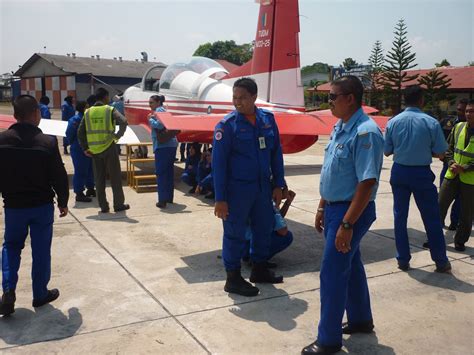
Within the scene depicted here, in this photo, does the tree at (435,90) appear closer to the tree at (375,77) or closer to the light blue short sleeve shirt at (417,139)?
the tree at (375,77)

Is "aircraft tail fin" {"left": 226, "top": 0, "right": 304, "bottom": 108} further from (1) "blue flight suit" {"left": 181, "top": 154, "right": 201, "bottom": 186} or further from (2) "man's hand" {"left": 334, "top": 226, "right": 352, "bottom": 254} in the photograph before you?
(2) "man's hand" {"left": 334, "top": 226, "right": 352, "bottom": 254}

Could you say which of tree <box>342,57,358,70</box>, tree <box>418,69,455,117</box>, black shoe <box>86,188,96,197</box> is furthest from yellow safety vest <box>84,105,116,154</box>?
tree <box>342,57,358,70</box>

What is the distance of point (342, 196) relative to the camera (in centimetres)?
296

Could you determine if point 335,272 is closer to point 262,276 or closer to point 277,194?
point 277,194

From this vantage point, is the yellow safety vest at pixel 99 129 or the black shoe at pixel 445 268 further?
the yellow safety vest at pixel 99 129

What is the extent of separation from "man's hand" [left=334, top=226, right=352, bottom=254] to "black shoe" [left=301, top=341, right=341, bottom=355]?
719 mm

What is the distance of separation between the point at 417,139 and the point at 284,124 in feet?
5.75

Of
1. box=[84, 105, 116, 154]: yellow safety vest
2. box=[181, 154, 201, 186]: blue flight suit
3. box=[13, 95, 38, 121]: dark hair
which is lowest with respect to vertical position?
box=[181, 154, 201, 186]: blue flight suit

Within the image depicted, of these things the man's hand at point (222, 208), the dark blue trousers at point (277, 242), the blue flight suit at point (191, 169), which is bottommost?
the dark blue trousers at point (277, 242)

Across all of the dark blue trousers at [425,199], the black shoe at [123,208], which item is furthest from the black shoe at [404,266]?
the black shoe at [123,208]

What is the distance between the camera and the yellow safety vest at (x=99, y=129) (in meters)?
7.06

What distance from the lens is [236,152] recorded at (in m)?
3.99

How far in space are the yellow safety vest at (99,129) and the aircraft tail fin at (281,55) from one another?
276 centimetres

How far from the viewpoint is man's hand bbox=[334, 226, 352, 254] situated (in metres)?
2.82
